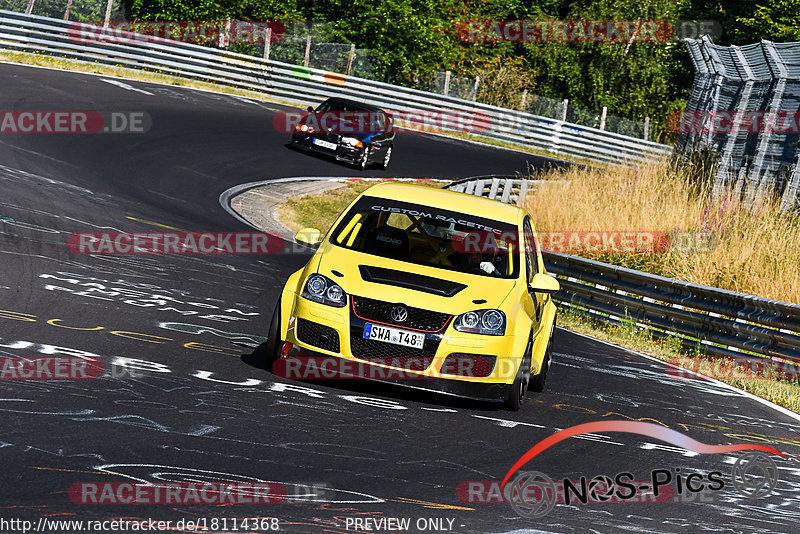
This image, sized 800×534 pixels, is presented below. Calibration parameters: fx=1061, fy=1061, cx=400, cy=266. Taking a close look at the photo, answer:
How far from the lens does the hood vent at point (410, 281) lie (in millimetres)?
8055

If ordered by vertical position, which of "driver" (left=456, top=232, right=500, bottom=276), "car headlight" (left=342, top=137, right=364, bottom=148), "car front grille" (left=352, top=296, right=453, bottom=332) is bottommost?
"car headlight" (left=342, top=137, right=364, bottom=148)

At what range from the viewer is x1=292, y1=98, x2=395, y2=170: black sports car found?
2634cm

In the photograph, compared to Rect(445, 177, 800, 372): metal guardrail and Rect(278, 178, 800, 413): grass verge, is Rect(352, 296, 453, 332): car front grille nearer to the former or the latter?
Rect(278, 178, 800, 413): grass verge

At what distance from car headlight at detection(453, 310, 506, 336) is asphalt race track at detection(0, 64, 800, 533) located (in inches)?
26.4

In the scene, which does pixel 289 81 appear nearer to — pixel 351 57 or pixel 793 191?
pixel 351 57

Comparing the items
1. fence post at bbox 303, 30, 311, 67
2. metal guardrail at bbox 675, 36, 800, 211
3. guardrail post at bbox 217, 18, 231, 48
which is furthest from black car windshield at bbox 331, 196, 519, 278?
guardrail post at bbox 217, 18, 231, 48

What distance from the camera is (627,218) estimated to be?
62.1 ft

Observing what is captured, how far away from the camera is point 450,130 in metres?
37.9

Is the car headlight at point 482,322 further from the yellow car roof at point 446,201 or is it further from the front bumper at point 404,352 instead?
the yellow car roof at point 446,201

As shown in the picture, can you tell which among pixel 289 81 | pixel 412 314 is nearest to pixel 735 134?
pixel 412 314

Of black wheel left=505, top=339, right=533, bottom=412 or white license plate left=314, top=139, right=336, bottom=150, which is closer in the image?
black wheel left=505, top=339, right=533, bottom=412

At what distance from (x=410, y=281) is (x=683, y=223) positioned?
11.2m

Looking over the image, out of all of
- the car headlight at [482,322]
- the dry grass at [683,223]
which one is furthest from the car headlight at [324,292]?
the dry grass at [683,223]

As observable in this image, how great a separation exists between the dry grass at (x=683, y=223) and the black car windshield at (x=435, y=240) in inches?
274
